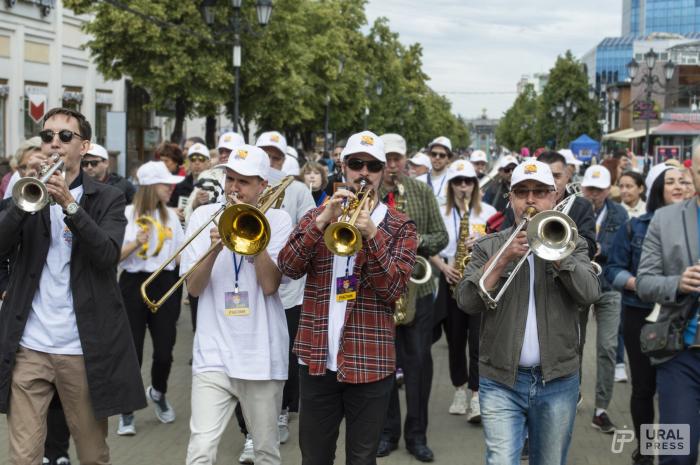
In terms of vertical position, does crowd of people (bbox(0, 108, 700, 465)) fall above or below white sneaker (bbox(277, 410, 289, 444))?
above

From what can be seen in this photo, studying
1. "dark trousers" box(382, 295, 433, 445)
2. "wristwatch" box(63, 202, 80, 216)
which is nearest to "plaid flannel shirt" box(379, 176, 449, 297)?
"dark trousers" box(382, 295, 433, 445)

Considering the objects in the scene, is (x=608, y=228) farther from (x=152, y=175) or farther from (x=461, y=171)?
(x=152, y=175)

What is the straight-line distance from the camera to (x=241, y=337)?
513 centimetres

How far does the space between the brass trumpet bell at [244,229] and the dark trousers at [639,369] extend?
9.13 feet

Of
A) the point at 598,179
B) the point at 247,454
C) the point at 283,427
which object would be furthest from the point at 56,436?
the point at 598,179

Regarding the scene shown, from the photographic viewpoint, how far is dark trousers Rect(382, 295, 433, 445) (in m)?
6.98

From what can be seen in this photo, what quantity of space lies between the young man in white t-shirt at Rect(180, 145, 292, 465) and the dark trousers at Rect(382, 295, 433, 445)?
1.88 meters

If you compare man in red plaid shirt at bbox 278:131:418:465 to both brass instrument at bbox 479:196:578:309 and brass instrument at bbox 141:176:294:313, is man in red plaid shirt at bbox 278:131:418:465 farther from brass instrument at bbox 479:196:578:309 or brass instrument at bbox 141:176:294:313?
brass instrument at bbox 479:196:578:309

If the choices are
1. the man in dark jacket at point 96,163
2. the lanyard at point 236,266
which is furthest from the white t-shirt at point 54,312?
the man in dark jacket at point 96,163

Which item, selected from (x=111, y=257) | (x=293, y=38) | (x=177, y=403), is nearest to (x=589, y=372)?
(x=177, y=403)

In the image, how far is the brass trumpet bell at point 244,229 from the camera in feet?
16.3

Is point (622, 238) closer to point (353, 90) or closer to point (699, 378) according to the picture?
point (699, 378)

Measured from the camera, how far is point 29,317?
481 cm

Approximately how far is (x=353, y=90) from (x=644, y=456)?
42.2 metres
